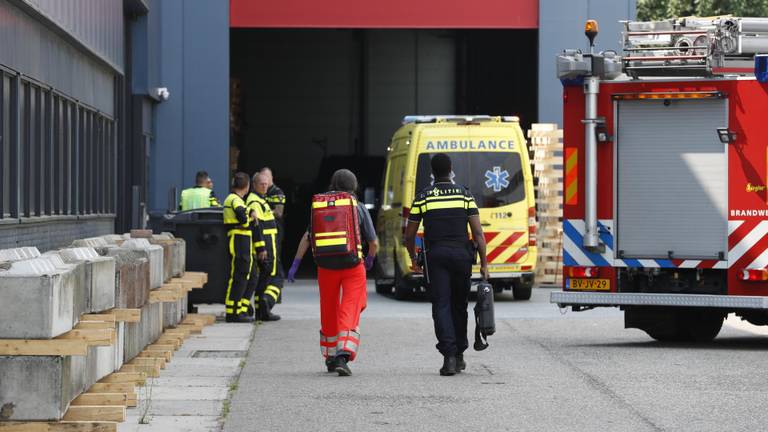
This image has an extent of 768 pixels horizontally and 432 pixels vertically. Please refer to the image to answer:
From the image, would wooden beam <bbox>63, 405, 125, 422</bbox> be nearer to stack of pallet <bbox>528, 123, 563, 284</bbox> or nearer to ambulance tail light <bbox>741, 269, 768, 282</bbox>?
ambulance tail light <bbox>741, 269, 768, 282</bbox>

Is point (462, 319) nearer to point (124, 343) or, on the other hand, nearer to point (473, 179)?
point (124, 343)

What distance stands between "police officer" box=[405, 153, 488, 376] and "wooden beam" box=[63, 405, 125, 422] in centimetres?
413

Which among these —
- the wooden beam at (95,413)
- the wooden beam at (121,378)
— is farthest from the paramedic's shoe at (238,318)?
the wooden beam at (95,413)

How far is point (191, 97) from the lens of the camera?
29.8 m

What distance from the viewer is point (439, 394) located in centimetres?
1171

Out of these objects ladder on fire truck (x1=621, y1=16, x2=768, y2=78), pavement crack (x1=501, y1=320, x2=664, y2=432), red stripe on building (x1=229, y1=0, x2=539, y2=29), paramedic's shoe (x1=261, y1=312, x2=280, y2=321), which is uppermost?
red stripe on building (x1=229, y1=0, x2=539, y2=29)

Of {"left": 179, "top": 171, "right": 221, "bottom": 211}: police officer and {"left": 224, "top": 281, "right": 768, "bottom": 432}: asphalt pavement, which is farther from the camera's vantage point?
{"left": 179, "top": 171, "right": 221, "bottom": 211}: police officer

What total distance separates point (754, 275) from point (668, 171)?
130 cm

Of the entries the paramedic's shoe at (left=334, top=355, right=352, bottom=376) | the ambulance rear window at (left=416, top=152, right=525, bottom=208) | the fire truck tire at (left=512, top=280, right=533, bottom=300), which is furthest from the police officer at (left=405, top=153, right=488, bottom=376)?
the fire truck tire at (left=512, top=280, right=533, bottom=300)

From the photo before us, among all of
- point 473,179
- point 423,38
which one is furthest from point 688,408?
point 423,38

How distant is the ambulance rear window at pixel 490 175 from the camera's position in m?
23.0

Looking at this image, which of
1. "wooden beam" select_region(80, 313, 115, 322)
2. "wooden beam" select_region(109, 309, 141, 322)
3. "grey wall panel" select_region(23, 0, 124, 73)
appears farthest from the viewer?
"grey wall panel" select_region(23, 0, 124, 73)

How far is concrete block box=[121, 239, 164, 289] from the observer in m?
13.7

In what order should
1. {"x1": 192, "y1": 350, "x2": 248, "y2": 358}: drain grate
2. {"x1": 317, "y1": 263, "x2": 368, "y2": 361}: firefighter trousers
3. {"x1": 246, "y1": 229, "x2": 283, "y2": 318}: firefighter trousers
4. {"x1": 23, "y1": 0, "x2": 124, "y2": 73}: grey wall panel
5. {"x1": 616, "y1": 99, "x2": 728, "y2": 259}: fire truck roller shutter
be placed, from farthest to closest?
{"x1": 23, "y1": 0, "x2": 124, "y2": 73}: grey wall panel
{"x1": 246, "y1": 229, "x2": 283, "y2": 318}: firefighter trousers
{"x1": 616, "y1": 99, "x2": 728, "y2": 259}: fire truck roller shutter
{"x1": 192, "y1": 350, "x2": 248, "y2": 358}: drain grate
{"x1": 317, "y1": 263, "x2": 368, "y2": 361}: firefighter trousers
